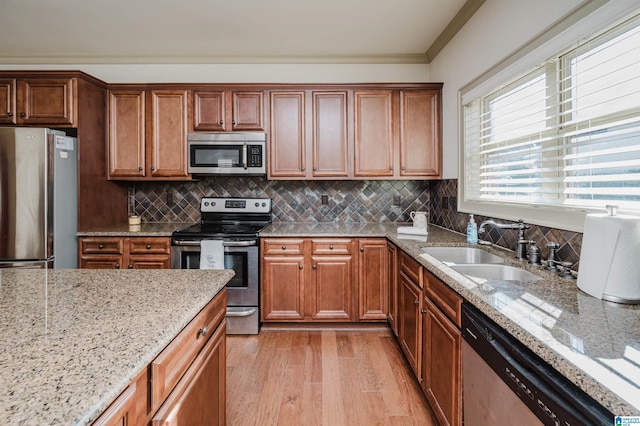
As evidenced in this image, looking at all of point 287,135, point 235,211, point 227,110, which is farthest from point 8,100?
point 287,135

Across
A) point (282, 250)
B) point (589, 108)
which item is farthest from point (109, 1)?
point (589, 108)

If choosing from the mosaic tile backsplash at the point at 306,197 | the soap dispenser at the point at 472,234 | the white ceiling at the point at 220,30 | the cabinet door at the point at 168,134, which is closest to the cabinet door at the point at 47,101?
the white ceiling at the point at 220,30

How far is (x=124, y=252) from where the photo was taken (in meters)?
3.01

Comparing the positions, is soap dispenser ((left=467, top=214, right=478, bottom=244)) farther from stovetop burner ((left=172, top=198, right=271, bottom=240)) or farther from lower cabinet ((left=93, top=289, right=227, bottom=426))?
stovetop burner ((left=172, top=198, right=271, bottom=240))

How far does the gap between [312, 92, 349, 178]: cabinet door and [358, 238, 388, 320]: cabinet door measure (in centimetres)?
80

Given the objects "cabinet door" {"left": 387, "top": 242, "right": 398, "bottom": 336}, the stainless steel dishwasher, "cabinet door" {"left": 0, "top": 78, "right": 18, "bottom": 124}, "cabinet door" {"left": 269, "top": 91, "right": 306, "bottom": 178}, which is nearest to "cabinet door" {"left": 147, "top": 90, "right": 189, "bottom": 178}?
"cabinet door" {"left": 269, "top": 91, "right": 306, "bottom": 178}

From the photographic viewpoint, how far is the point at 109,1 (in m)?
2.57

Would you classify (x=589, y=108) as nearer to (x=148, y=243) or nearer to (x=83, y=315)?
(x=83, y=315)

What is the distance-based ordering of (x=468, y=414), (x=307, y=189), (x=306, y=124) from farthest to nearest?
(x=307, y=189), (x=306, y=124), (x=468, y=414)

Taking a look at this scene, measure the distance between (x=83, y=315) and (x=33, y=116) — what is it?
3002 mm

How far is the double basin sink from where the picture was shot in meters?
1.72

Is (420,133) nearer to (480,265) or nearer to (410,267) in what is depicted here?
(410,267)

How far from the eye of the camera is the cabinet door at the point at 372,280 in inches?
119

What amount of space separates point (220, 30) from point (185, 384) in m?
2.99
